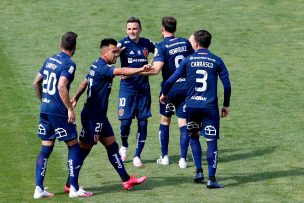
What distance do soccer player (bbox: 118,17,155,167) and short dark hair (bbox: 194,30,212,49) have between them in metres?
2.20

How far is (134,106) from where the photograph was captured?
61.1 ft

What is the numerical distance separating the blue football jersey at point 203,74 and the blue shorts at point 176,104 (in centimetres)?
174

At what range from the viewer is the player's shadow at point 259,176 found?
55.6ft

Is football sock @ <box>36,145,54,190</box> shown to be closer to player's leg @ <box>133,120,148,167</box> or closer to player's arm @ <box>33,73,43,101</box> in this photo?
player's arm @ <box>33,73,43,101</box>

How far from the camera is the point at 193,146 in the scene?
1703 cm

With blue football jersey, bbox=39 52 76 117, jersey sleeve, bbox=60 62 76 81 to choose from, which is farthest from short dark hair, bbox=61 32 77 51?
jersey sleeve, bbox=60 62 76 81

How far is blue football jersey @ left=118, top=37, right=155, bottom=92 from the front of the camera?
729 inches

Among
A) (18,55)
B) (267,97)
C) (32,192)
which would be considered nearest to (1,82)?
(18,55)

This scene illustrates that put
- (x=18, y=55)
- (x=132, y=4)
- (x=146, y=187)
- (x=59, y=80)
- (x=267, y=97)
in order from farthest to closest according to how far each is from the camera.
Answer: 1. (x=132, y=4)
2. (x=18, y=55)
3. (x=267, y=97)
4. (x=146, y=187)
5. (x=59, y=80)

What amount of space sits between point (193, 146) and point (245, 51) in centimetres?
1090

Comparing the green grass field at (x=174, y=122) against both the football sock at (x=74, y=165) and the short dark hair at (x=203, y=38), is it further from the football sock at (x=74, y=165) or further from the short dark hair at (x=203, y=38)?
the short dark hair at (x=203, y=38)

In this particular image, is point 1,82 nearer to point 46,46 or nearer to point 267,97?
point 46,46

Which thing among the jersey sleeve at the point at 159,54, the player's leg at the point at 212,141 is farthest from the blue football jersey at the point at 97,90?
the jersey sleeve at the point at 159,54

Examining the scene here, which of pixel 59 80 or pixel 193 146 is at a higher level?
pixel 59 80
